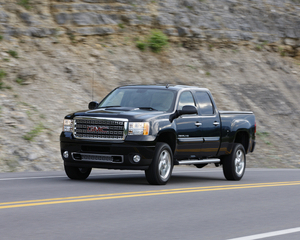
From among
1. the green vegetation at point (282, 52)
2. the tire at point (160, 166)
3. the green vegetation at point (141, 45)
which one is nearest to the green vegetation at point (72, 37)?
the green vegetation at point (141, 45)

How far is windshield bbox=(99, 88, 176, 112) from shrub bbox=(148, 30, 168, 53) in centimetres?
1451

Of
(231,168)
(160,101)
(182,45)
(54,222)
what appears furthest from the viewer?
(182,45)

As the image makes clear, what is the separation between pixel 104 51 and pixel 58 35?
7.22 feet

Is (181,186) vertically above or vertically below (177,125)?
below

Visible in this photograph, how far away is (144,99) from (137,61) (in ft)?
44.9

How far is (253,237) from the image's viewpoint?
6289 mm

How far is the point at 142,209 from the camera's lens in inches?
320

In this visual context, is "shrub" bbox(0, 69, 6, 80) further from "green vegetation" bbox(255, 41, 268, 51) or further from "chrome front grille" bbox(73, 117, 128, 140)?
"green vegetation" bbox(255, 41, 268, 51)

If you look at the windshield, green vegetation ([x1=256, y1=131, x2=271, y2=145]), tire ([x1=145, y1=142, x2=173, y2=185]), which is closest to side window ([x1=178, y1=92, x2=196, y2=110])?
the windshield

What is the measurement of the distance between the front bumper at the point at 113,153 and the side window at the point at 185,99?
58.2 inches

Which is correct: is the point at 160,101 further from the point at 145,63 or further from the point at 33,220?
the point at 145,63

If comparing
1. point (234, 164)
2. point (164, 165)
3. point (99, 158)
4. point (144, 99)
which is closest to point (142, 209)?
point (99, 158)

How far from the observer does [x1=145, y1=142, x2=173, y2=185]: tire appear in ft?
35.0

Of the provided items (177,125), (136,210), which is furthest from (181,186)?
(136,210)
